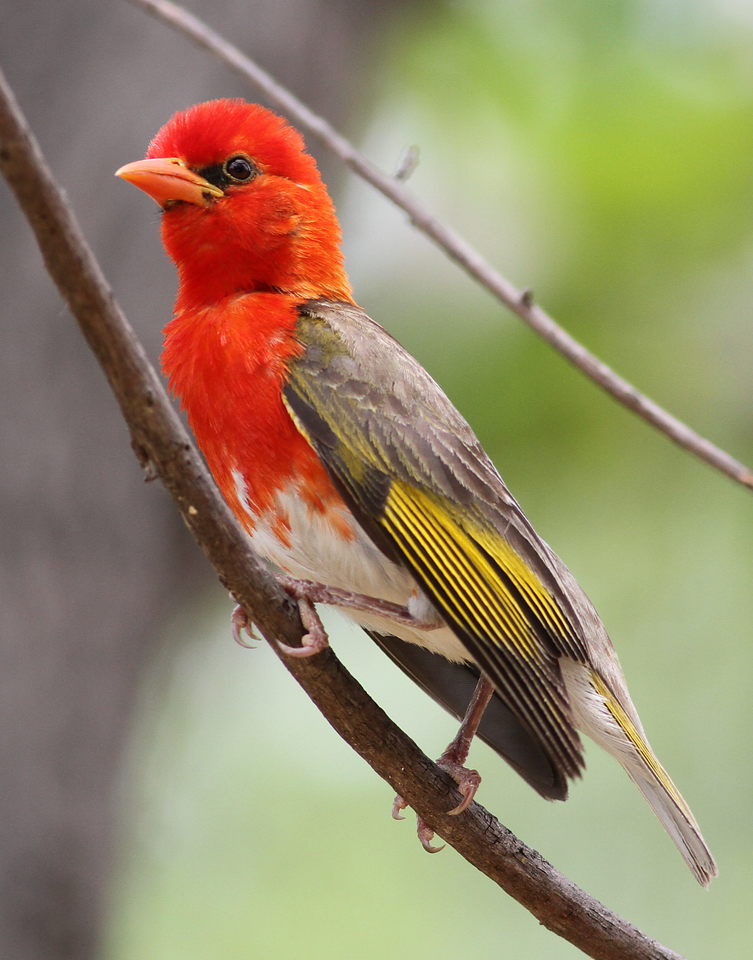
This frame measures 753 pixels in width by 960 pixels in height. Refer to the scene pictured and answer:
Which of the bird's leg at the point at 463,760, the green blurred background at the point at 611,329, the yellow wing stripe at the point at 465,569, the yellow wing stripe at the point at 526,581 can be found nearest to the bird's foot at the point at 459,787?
the bird's leg at the point at 463,760

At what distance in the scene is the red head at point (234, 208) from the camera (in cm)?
412

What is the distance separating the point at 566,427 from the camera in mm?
8188

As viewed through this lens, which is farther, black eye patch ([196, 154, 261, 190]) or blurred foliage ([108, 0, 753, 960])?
blurred foliage ([108, 0, 753, 960])

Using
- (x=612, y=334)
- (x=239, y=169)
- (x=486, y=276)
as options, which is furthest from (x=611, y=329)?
(x=486, y=276)

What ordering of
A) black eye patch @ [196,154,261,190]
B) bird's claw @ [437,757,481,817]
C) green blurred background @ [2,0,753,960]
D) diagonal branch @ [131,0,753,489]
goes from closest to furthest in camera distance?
diagonal branch @ [131,0,753,489] → bird's claw @ [437,757,481,817] → black eye patch @ [196,154,261,190] → green blurred background @ [2,0,753,960]

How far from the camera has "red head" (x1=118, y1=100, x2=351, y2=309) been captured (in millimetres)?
4121

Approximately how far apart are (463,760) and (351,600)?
71 centimetres

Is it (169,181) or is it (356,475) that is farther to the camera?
(169,181)

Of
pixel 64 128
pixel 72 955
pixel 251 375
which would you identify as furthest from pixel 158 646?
pixel 251 375

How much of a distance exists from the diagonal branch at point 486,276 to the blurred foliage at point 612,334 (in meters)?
4.17

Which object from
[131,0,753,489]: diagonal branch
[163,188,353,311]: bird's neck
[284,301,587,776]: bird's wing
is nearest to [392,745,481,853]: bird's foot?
[284,301,587,776]: bird's wing

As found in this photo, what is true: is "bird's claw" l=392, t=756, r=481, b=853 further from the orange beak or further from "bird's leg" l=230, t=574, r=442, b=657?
the orange beak

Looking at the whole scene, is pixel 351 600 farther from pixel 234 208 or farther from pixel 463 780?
pixel 234 208

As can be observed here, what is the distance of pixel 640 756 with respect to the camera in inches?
162
